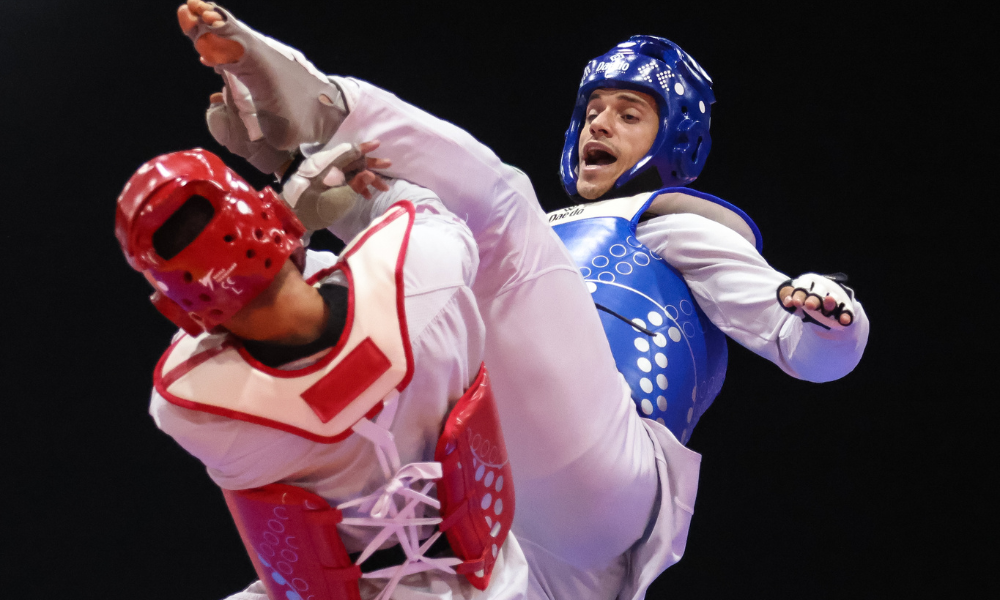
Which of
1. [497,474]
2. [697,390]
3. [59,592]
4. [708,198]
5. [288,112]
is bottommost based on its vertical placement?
[59,592]

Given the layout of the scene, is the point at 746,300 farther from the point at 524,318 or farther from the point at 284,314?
the point at 284,314

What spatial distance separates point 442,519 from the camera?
1030mm

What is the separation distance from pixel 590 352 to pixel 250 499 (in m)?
0.61

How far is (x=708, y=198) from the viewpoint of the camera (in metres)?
1.91

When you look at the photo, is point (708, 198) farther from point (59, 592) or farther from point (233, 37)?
point (59, 592)

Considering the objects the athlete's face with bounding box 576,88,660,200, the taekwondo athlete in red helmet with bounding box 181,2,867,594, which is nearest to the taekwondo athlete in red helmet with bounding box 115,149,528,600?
the taekwondo athlete in red helmet with bounding box 181,2,867,594

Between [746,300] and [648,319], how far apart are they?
0.20 metres

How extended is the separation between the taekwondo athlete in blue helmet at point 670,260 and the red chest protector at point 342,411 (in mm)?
620

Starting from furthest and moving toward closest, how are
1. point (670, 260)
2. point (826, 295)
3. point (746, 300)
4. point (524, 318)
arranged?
1. point (670, 260)
2. point (746, 300)
3. point (826, 295)
4. point (524, 318)

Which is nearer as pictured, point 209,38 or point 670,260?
point 209,38

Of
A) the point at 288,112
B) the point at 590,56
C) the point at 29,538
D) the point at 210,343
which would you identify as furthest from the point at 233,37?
the point at 590,56

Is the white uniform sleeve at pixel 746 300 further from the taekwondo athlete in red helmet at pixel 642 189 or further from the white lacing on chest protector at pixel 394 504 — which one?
A: the white lacing on chest protector at pixel 394 504

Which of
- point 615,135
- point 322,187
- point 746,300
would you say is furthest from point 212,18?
point 615,135

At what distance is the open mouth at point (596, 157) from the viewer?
6.95 feet
